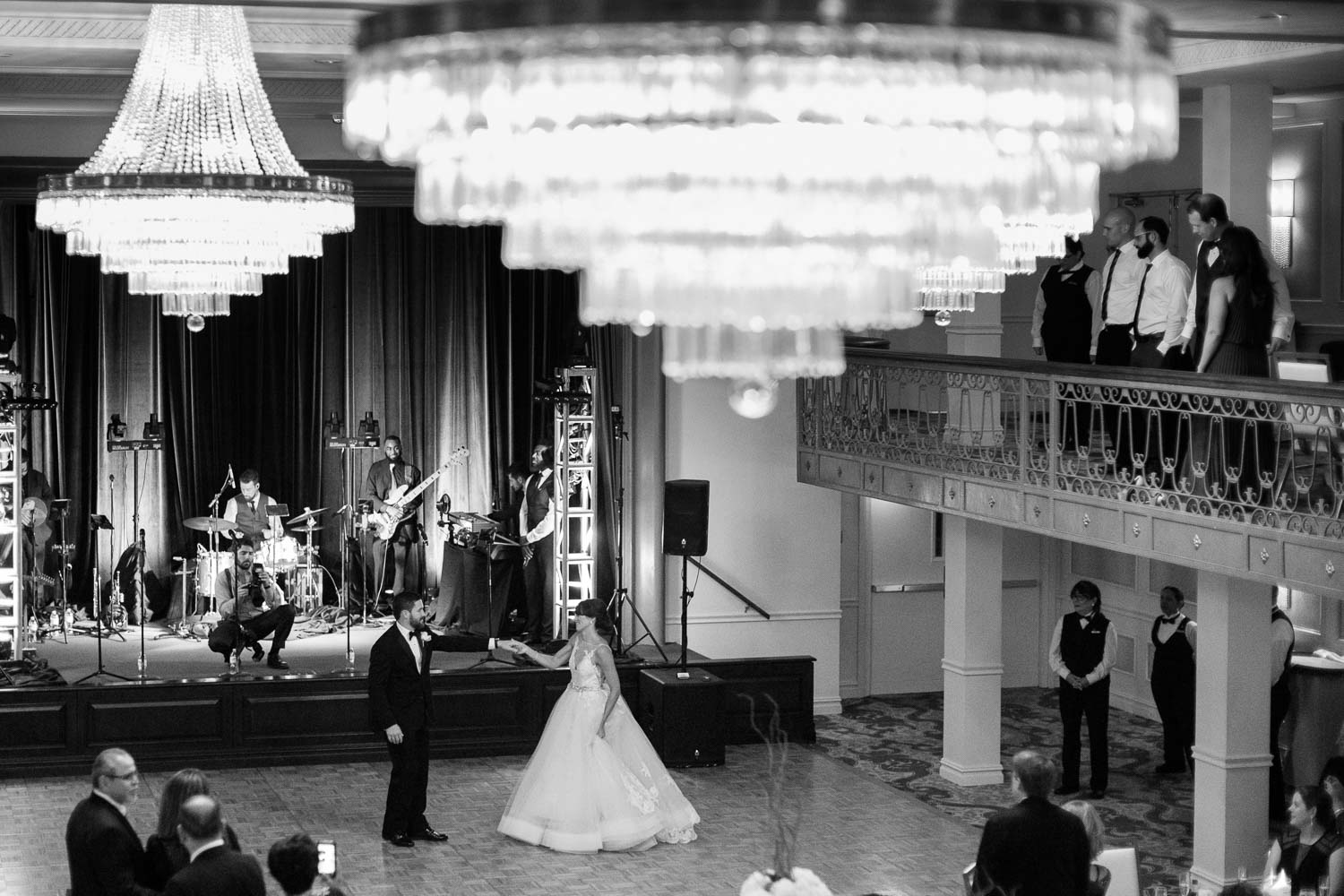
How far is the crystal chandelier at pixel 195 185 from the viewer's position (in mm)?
4801

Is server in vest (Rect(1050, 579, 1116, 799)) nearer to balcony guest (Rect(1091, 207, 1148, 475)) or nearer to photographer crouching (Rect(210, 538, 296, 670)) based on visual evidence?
balcony guest (Rect(1091, 207, 1148, 475))

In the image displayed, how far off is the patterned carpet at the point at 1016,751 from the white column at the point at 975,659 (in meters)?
0.25

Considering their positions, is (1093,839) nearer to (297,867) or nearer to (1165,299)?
(297,867)

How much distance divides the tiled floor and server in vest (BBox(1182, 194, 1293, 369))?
12.1 feet

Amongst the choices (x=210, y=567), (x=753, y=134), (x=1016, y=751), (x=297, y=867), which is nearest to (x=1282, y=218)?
(x=1016, y=751)

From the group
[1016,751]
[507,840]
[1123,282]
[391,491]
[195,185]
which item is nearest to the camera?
[195,185]

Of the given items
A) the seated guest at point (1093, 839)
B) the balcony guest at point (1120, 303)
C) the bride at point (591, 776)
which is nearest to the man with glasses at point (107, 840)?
the seated guest at point (1093, 839)

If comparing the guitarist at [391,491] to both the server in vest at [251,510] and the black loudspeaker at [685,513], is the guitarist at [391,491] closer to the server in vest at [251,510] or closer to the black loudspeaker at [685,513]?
the server in vest at [251,510]

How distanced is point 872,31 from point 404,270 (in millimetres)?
16723

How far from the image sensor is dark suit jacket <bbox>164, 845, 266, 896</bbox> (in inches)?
238

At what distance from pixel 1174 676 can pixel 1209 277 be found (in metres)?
5.01

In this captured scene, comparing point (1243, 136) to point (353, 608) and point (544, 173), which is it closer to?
point (353, 608)

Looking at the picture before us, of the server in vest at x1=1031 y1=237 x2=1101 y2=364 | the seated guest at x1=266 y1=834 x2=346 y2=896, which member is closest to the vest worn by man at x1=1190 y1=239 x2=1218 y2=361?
the server in vest at x1=1031 y1=237 x2=1101 y2=364

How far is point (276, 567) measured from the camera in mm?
16406
